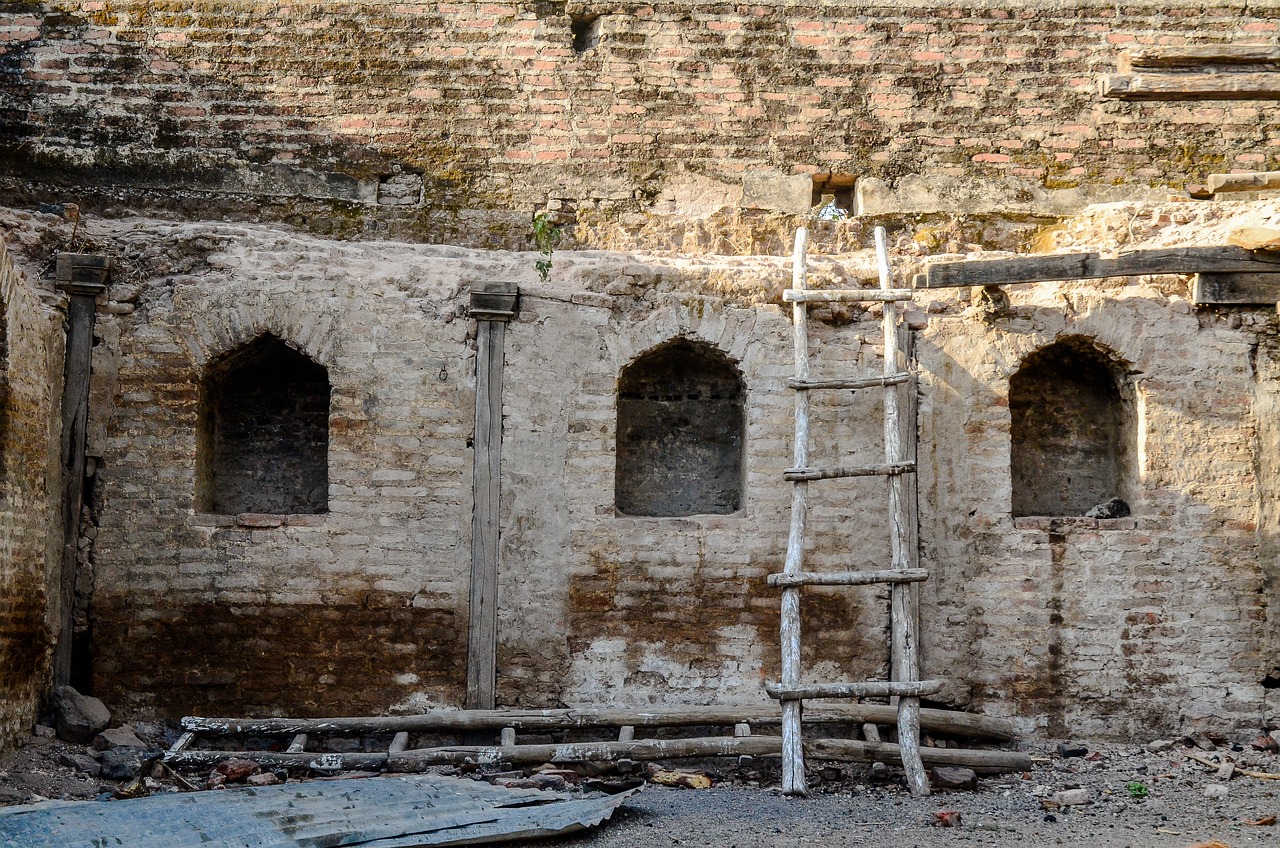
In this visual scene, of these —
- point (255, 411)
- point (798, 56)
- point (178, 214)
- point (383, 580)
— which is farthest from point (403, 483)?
point (798, 56)

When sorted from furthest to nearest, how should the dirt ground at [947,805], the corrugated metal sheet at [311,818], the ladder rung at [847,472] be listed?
the ladder rung at [847,472]
the dirt ground at [947,805]
the corrugated metal sheet at [311,818]

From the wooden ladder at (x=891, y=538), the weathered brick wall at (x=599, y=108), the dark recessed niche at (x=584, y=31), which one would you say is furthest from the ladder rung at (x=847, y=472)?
the dark recessed niche at (x=584, y=31)

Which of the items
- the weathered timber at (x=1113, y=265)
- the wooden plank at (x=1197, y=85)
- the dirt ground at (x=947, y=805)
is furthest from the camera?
the weathered timber at (x=1113, y=265)

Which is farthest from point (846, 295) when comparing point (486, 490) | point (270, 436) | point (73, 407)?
point (73, 407)

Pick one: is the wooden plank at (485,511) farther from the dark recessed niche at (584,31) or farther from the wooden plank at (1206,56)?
the wooden plank at (1206,56)

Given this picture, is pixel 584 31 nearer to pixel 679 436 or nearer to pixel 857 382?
pixel 679 436

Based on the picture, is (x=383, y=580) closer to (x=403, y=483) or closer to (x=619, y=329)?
(x=403, y=483)

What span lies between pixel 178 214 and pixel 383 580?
274 cm

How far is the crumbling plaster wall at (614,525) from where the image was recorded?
21.4 ft

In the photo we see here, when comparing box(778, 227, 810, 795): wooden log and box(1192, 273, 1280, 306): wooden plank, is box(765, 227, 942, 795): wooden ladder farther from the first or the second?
box(1192, 273, 1280, 306): wooden plank

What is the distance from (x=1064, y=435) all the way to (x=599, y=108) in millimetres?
3565

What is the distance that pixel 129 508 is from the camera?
258 inches

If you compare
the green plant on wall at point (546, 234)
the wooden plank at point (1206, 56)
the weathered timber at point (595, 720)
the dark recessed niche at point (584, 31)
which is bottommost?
the weathered timber at point (595, 720)

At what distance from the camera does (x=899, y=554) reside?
6.16 meters
